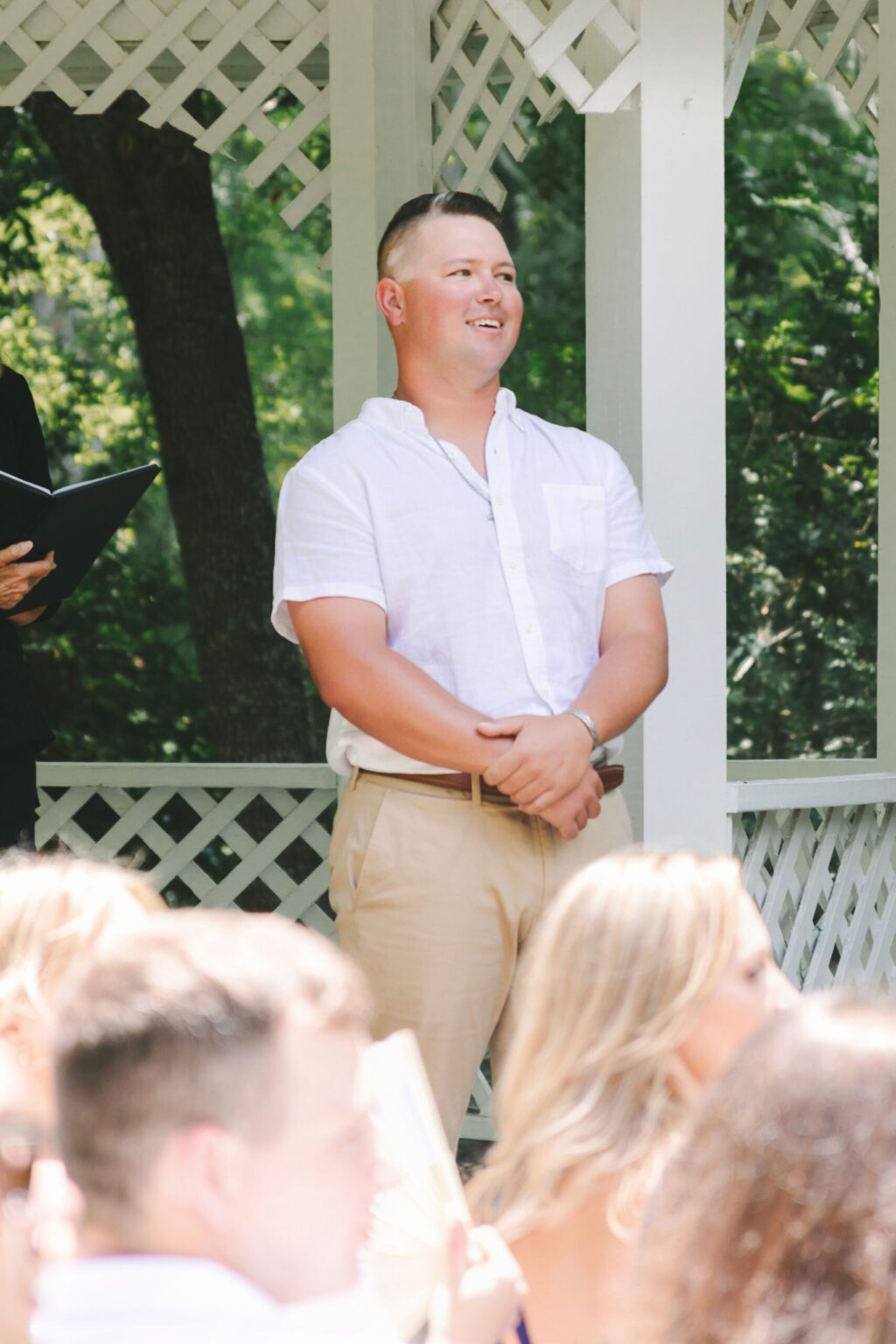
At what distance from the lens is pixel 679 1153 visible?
1089mm

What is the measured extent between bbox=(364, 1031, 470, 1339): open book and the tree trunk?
17.8ft

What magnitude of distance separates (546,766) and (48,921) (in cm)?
100

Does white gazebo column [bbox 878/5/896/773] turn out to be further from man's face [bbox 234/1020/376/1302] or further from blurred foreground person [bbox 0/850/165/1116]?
man's face [bbox 234/1020/376/1302]

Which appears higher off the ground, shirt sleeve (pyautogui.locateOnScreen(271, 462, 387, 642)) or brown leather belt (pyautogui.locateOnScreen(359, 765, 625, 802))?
shirt sleeve (pyautogui.locateOnScreen(271, 462, 387, 642))

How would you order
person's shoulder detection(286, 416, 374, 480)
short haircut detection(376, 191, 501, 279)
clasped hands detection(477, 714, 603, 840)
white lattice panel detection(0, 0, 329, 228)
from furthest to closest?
white lattice panel detection(0, 0, 329, 228)
short haircut detection(376, 191, 501, 279)
person's shoulder detection(286, 416, 374, 480)
clasped hands detection(477, 714, 603, 840)

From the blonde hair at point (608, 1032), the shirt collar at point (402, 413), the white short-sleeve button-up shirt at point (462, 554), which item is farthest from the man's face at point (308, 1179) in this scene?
the shirt collar at point (402, 413)

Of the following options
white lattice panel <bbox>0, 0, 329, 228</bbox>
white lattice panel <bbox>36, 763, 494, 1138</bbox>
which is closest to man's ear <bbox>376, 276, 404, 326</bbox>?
white lattice panel <bbox>0, 0, 329, 228</bbox>

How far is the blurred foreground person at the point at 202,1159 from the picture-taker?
3.94 ft

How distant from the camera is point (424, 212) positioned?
307 cm

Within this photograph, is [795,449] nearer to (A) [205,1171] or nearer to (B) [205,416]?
(B) [205,416]

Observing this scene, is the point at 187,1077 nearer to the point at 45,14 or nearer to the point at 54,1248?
the point at 54,1248

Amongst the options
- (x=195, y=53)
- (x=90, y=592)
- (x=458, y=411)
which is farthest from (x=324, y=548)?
(x=90, y=592)

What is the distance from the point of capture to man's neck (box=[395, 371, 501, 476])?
3035 mm

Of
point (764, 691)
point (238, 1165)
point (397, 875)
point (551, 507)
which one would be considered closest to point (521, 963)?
point (397, 875)
